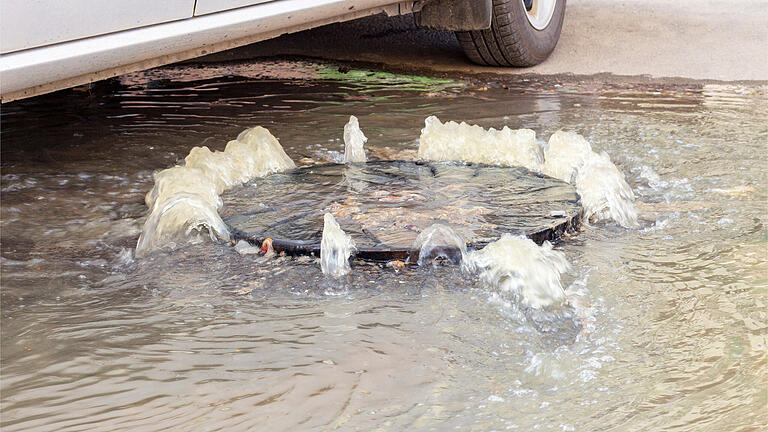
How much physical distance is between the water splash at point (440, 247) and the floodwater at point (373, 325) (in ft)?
0.24

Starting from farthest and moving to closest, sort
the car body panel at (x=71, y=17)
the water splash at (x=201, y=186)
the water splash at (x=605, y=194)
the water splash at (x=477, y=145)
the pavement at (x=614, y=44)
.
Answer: the pavement at (x=614, y=44) < the water splash at (x=477, y=145) < the water splash at (x=605, y=194) < the water splash at (x=201, y=186) < the car body panel at (x=71, y=17)

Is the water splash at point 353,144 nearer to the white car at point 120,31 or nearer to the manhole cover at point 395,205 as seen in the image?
the manhole cover at point 395,205

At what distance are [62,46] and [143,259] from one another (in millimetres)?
768

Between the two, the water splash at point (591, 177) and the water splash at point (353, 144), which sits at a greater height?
the water splash at point (353, 144)

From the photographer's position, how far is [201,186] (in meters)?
3.12

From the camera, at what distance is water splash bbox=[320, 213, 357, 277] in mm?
2500

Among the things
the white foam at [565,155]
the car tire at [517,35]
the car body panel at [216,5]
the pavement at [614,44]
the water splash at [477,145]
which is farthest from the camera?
the pavement at [614,44]

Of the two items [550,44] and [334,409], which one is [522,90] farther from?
[334,409]

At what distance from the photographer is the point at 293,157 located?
12.9 feet

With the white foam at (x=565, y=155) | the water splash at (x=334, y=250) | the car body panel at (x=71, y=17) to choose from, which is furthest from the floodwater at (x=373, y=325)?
the car body panel at (x=71, y=17)

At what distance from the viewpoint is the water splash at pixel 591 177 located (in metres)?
3.00

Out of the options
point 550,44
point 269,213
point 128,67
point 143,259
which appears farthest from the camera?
point 550,44

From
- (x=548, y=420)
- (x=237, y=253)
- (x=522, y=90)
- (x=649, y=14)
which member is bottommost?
(x=548, y=420)

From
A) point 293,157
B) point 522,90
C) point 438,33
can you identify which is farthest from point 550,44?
point 293,157
